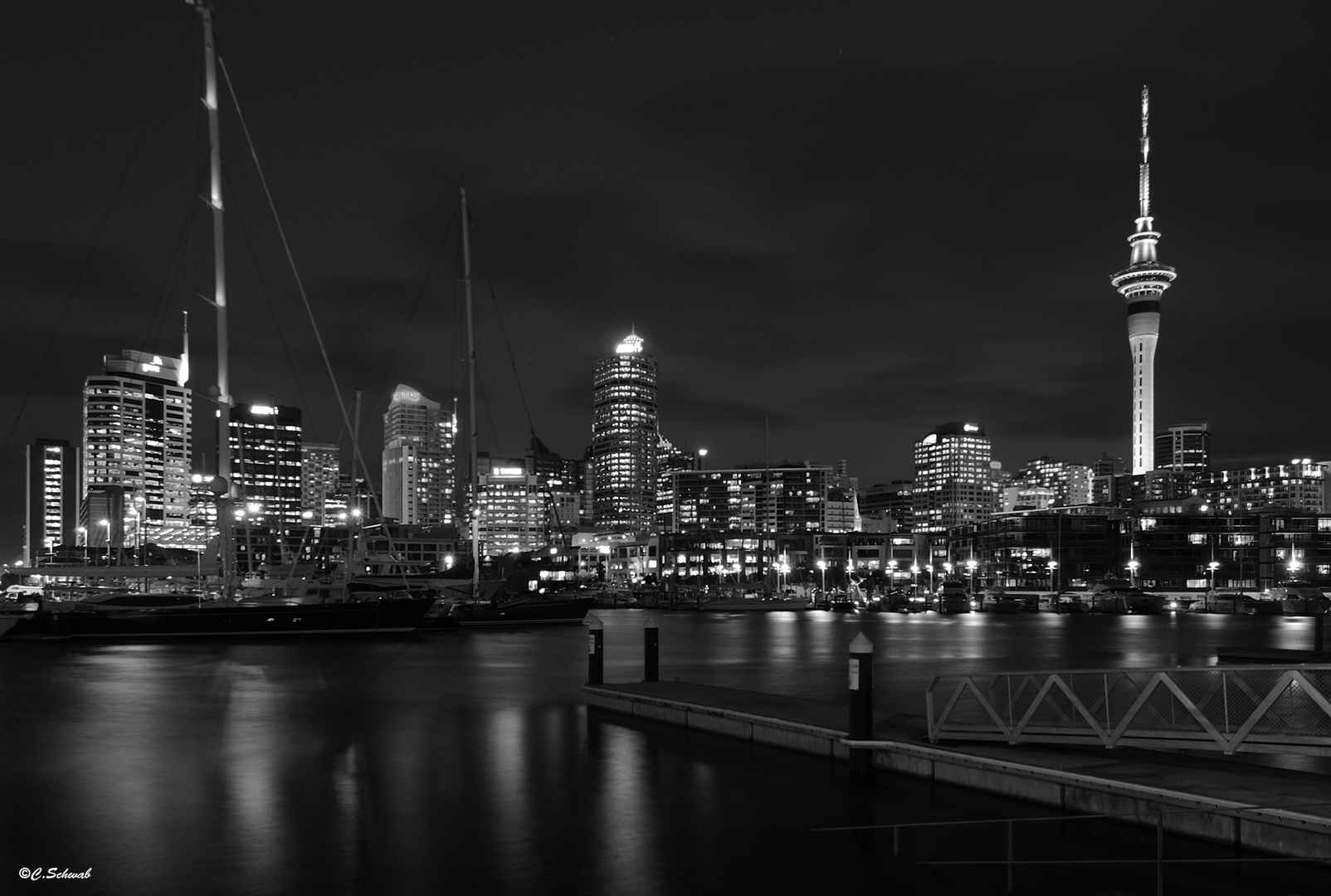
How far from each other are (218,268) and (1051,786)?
164 ft

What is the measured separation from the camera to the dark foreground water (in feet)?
41.6

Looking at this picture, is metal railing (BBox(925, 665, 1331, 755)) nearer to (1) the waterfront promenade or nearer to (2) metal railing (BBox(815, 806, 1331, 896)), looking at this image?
(1) the waterfront promenade

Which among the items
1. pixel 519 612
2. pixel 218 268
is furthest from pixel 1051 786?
pixel 519 612

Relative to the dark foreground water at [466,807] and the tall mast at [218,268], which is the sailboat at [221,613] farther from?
the dark foreground water at [466,807]

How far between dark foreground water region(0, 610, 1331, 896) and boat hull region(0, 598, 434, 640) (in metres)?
25.5

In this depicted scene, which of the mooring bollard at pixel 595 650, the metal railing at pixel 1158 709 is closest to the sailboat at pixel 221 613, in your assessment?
the mooring bollard at pixel 595 650

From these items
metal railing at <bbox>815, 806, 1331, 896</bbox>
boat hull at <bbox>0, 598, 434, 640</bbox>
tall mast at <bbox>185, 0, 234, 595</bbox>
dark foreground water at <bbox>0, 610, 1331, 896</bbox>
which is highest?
tall mast at <bbox>185, 0, 234, 595</bbox>

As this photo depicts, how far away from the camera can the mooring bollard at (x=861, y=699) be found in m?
17.2

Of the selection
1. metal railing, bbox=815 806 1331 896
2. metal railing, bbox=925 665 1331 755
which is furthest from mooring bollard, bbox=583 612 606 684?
metal railing, bbox=815 806 1331 896

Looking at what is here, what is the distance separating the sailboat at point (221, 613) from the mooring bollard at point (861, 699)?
4333 centimetres

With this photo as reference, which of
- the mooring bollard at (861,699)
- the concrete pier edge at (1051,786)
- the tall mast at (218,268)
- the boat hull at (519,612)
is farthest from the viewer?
the boat hull at (519,612)

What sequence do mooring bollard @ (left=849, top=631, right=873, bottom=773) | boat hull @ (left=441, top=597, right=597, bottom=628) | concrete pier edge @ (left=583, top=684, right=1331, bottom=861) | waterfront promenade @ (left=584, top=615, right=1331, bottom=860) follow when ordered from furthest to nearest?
boat hull @ (left=441, top=597, right=597, bottom=628) → mooring bollard @ (left=849, top=631, right=873, bottom=773) → waterfront promenade @ (left=584, top=615, right=1331, bottom=860) → concrete pier edge @ (left=583, top=684, right=1331, bottom=861)

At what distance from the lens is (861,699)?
1800cm

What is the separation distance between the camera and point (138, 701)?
3008 cm
